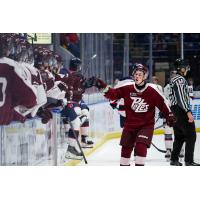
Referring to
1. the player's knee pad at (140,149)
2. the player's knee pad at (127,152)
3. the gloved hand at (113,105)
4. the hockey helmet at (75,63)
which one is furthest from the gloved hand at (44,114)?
the player's knee pad at (140,149)

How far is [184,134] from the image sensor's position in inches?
185

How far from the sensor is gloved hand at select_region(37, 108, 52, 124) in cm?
465

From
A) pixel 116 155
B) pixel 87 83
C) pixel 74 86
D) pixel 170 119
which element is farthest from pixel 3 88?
pixel 170 119

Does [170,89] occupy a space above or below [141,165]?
above

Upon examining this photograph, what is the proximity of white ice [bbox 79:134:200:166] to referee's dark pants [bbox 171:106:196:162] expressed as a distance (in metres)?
0.05

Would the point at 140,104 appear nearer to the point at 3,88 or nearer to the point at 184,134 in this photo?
the point at 184,134

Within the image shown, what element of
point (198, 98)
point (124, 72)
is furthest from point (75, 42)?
point (198, 98)

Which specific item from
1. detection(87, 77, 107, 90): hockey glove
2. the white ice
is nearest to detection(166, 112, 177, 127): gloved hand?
the white ice

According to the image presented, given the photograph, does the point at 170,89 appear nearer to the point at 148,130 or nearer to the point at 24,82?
the point at 148,130

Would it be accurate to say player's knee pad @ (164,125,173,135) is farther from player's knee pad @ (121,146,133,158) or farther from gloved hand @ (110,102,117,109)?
gloved hand @ (110,102,117,109)

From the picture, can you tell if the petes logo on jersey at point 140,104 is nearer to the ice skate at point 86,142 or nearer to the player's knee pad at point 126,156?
the player's knee pad at point 126,156

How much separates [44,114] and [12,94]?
319 millimetres
